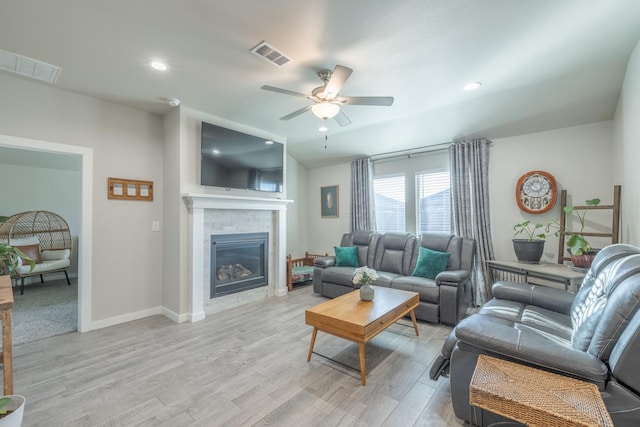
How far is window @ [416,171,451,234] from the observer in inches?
175

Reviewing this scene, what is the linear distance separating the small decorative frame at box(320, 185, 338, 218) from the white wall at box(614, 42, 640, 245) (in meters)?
3.99

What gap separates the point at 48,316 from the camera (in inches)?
141

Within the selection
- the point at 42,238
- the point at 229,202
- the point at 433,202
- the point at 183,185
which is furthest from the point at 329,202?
the point at 42,238

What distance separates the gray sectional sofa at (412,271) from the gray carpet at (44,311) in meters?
3.29

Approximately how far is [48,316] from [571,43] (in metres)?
6.31

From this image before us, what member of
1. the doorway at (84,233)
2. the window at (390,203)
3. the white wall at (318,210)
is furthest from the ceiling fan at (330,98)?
the white wall at (318,210)

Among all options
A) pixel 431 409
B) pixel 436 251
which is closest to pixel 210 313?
pixel 431 409

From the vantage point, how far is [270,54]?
2.33 metres

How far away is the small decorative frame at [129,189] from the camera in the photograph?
11.1 ft

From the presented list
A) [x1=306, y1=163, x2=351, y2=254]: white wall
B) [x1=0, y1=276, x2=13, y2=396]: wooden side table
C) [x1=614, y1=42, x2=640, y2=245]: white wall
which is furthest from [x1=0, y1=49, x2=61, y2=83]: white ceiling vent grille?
[x1=614, y1=42, x2=640, y2=245]: white wall

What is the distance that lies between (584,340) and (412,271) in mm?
2619

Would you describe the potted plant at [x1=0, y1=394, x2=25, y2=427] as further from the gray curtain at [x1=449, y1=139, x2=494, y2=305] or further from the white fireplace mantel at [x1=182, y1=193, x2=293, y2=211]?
the gray curtain at [x1=449, y1=139, x2=494, y2=305]

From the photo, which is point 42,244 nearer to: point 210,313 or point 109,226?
point 109,226

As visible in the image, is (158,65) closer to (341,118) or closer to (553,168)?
(341,118)
